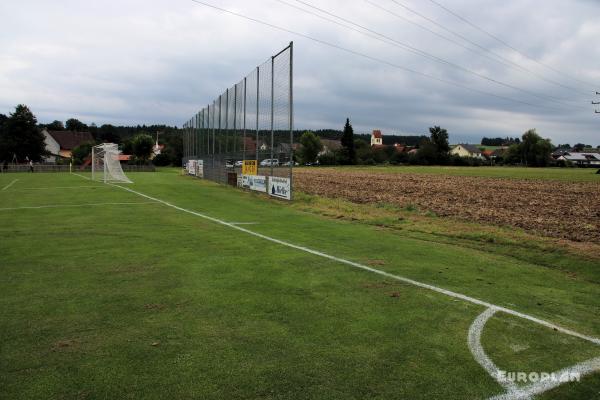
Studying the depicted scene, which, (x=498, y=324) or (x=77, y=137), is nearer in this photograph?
(x=498, y=324)

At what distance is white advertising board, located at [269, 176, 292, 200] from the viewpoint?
64.4 ft

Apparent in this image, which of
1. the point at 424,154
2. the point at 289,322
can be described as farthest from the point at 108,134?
the point at 289,322

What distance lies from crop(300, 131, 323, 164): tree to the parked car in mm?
82652

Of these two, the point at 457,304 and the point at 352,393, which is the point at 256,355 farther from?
the point at 457,304

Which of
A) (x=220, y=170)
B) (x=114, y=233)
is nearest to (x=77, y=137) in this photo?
(x=220, y=170)

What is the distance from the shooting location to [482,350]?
4.14 metres

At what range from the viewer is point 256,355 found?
12.8ft

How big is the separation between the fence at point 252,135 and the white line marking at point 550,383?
15968 millimetres

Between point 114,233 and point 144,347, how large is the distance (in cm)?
662

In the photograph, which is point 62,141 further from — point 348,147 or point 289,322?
point 289,322

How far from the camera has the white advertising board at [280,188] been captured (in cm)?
1962

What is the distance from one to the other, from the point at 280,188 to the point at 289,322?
15.8m

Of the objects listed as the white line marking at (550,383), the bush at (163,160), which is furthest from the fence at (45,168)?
the white line marking at (550,383)
